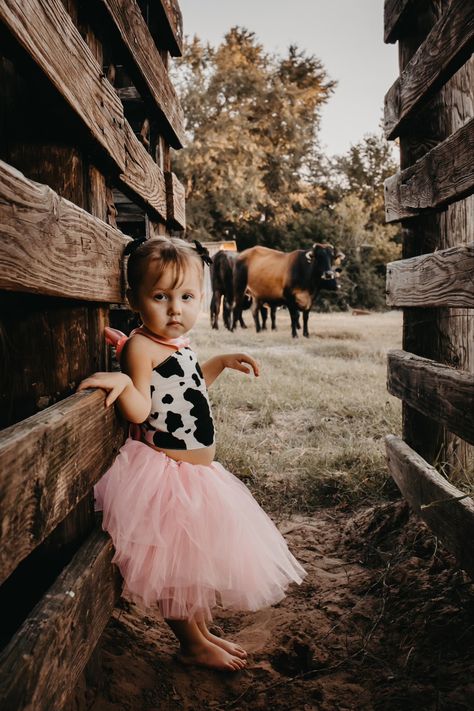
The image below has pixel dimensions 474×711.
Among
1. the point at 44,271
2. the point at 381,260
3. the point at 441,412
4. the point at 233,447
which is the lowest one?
the point at 233,447

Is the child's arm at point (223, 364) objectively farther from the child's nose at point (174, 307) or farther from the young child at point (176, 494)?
the child's nose at point (174, 307)

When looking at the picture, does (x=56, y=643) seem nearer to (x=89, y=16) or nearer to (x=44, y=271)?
(x=44, y=271)

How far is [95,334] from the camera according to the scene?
1684mm

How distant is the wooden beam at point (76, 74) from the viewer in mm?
1023

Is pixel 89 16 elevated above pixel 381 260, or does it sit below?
below

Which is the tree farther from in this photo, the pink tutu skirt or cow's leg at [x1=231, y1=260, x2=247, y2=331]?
the pink tutu skirt


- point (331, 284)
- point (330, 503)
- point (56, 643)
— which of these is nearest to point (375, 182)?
point (331, 284)

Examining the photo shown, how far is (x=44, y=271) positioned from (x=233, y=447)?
2.84 metres

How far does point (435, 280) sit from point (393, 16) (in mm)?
1598

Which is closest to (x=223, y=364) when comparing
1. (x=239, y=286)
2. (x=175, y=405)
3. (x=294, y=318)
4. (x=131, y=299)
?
(x=175, y=405)

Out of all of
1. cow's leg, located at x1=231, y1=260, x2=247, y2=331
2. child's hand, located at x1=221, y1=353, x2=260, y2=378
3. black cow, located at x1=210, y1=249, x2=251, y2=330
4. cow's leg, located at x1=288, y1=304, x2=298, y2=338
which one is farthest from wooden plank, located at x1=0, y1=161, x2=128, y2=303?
black cow, located at x1=210, y1=249, x2=251, y2=330

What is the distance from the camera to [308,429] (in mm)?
4508

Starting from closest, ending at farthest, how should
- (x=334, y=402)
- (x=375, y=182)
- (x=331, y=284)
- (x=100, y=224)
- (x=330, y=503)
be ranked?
(x=100, y=224)
(x=330, y=503)
(x=334, y=402)
(x=331, y=284)
(x=375, y=182)

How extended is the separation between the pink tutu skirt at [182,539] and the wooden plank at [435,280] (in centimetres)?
118
